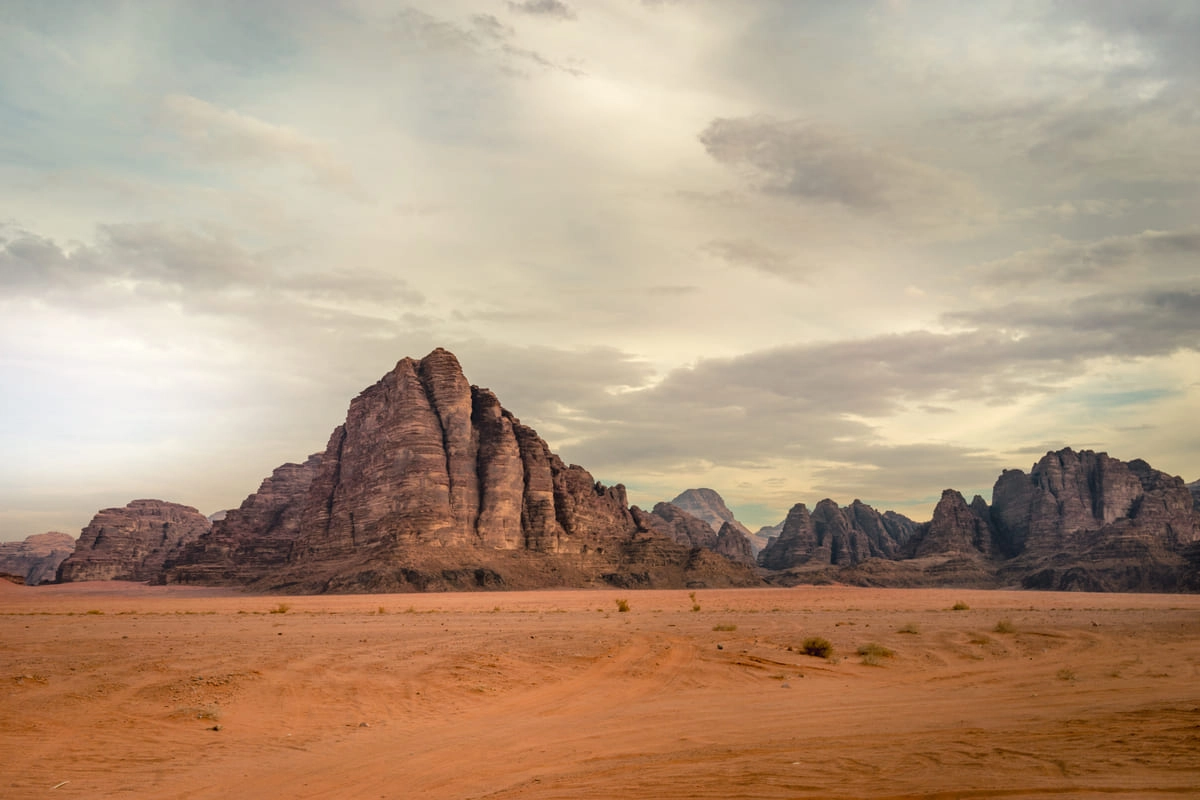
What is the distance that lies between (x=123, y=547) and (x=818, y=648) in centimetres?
19052

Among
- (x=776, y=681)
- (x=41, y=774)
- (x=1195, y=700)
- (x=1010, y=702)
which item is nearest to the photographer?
(x=41, y=774)

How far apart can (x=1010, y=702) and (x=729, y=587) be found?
11481cm

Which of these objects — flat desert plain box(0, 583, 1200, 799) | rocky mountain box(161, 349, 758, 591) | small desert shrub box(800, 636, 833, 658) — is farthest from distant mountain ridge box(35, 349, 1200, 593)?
small desert shrub box(800, 636, 833, 658)

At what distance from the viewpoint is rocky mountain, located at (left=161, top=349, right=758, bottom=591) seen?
117000 mm

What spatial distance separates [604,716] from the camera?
1515 cm

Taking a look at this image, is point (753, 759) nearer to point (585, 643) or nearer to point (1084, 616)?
point (585, 643)

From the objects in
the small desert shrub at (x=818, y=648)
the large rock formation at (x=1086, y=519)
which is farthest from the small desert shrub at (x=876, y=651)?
the large rock formation at (x=1086, y=519)

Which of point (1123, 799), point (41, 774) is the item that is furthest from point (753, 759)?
point (41, 774)

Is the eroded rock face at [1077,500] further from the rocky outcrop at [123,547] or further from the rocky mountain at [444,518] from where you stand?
the rocky outcrop at [123,547]

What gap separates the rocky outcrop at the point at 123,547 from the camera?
529ft

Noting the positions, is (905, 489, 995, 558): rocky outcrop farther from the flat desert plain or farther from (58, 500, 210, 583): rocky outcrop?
the flat desert plain

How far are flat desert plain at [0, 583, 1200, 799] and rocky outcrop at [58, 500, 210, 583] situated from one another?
14883 cm

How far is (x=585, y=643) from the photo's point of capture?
2600 centimetres

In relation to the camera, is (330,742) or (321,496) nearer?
(330,742)
